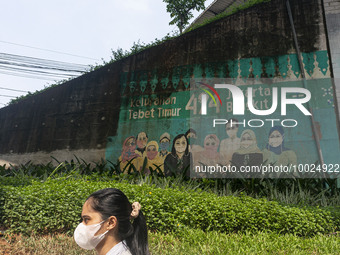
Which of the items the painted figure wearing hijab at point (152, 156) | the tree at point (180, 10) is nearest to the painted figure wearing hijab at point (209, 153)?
the painted figure wearing hijab at point (152, 156)

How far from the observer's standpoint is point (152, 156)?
33.6 ft

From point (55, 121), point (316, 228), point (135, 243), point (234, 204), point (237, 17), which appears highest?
point (237, 17)

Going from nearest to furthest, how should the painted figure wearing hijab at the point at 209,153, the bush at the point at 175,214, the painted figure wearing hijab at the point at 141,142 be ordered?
the bush at the point at 175,214 → the painted figure wearing hijab at the point at 209,153 → the painted figure wearing hijab at the point at 141,142

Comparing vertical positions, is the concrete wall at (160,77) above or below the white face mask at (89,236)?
above

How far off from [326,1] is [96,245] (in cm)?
996

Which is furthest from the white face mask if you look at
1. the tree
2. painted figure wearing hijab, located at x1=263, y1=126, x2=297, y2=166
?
the tree

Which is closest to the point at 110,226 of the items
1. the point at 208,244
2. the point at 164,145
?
the point at 208,244

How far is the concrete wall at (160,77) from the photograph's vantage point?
9.36 m

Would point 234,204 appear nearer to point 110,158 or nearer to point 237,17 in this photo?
point 110,158

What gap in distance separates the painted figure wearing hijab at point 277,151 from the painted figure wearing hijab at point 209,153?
1.46 metres

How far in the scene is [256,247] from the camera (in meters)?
4.41

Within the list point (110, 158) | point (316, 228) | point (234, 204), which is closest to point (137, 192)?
point (234, 204)

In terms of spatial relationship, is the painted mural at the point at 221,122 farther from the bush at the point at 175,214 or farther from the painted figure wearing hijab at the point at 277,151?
the bush at the point at 175,214

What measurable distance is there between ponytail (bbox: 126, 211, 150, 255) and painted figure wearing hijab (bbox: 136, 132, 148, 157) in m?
7.93
